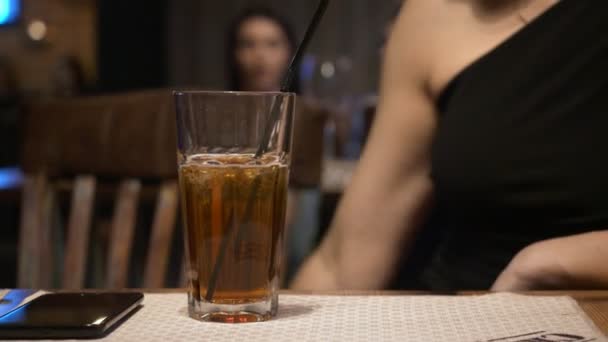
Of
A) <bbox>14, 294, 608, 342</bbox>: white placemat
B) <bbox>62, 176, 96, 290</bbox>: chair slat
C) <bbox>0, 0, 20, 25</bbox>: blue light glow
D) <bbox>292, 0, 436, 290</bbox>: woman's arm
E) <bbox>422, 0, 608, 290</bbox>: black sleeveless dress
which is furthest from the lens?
<bbox>0, 0, 20, 25</bbox>: blue light glow

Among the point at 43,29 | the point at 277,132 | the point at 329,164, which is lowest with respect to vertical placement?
the point at 329,164

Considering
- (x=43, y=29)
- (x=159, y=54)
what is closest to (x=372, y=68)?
(x=159, y=54)

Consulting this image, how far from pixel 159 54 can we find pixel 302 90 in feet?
12.2

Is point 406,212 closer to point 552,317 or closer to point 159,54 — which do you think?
point 552,317

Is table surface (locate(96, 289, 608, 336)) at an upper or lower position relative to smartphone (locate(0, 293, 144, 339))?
lower

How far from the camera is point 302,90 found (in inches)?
173

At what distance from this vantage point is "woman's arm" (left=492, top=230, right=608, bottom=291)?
76 centimetres

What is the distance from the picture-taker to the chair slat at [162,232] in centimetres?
116

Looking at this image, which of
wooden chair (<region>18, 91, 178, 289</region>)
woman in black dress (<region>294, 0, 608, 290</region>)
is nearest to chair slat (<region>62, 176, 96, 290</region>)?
wooden chair (<region>18, 91, 178, 289</region>)

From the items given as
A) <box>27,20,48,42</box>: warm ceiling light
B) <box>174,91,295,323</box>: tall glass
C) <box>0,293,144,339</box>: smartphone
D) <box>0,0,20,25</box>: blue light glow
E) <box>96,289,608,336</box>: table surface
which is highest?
<box>0,0,20,25</box>: blue light glow

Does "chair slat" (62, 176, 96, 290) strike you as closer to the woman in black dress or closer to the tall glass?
the woman in black dress

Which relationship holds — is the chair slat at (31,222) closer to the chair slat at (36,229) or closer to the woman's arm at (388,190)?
the chair slat at (36,229)

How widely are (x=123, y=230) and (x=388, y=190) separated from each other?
0.36m

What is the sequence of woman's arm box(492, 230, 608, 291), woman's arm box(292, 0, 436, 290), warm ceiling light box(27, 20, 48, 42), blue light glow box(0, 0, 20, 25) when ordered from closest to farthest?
woman's arm box(492, 230, 608, 291) → woman's arm box(292, 0, 436, 290) → blue light glow box(0, 0, 20, 25) → warm ceiling light box(27, 20, 48, 42)
